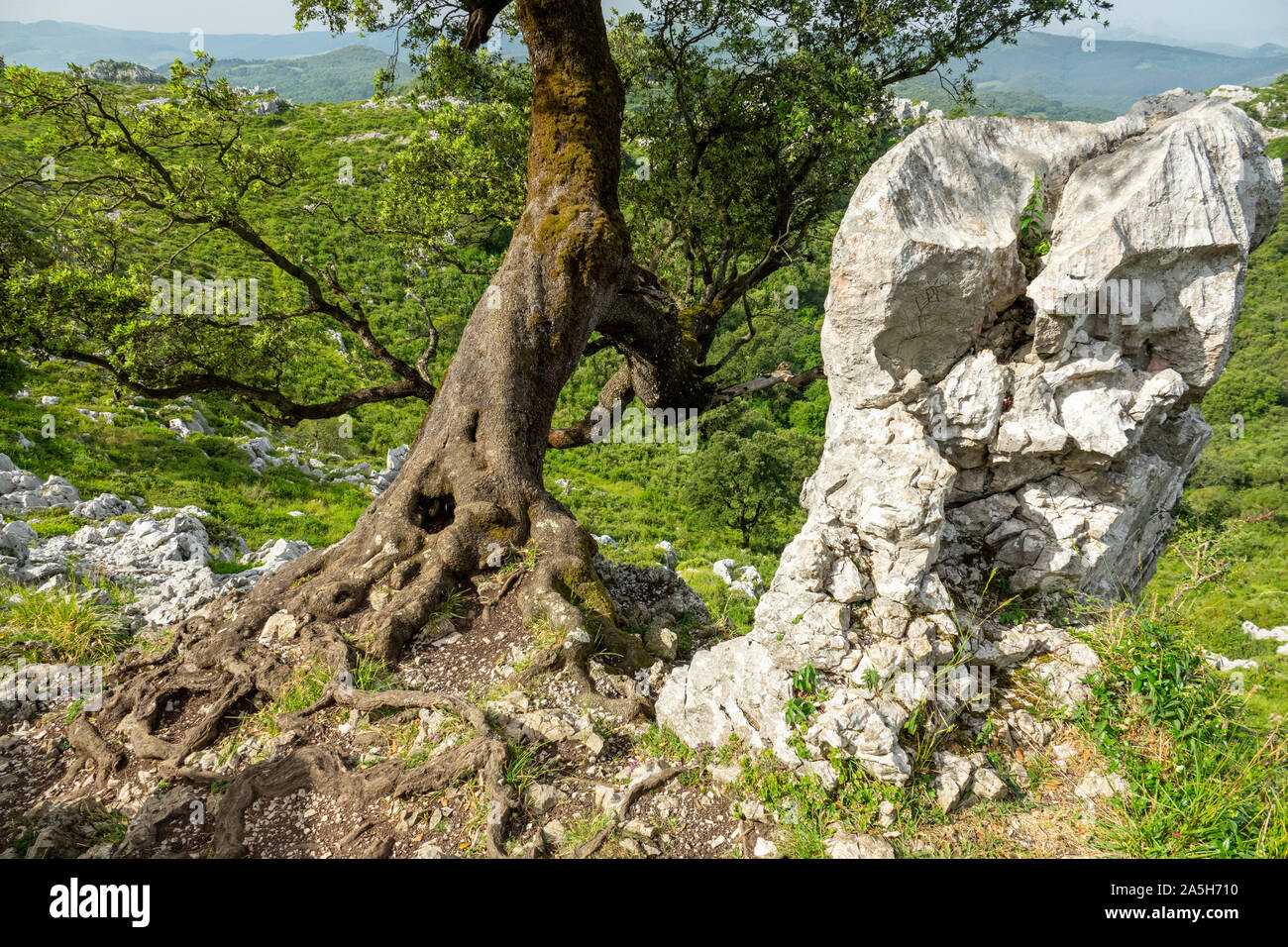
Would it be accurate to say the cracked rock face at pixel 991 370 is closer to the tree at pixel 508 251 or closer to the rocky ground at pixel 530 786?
the rocky ground at pixel 530 786

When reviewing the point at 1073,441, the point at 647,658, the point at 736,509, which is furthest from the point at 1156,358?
the point at 736,509

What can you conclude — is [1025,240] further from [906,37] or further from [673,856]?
[906,37]

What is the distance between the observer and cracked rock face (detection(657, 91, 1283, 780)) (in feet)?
17.3

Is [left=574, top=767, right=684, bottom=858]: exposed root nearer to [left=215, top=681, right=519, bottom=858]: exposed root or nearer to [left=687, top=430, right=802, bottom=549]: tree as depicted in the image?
[left=215, top=681, right=519, bottom=858]: exposed root

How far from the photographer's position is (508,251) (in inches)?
342

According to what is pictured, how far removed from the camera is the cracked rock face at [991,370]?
207 inches

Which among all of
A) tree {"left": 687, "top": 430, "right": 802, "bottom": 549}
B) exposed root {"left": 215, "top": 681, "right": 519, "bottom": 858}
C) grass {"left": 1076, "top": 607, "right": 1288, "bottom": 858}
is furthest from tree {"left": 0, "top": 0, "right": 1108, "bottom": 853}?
tree {"left": 687, "top": 430, "right": 802, "bottom": 549}

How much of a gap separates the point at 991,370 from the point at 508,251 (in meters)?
6.26

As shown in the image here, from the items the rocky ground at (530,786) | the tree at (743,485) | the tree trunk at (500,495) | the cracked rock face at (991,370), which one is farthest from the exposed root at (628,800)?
the tree at (743,485)

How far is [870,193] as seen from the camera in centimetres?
544

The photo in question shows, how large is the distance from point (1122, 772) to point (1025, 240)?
15.2 ft
